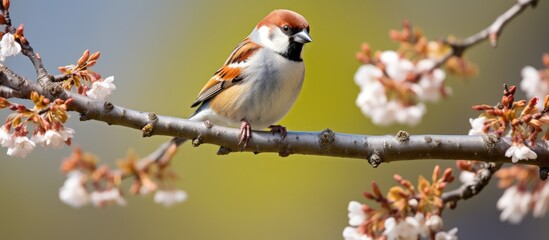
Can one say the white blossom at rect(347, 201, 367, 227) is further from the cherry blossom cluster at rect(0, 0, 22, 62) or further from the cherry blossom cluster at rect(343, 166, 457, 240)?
the cherry blossom cluster at rect(0, 0, 22, 62)

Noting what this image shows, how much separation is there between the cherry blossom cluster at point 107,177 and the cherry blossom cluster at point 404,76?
0.99m

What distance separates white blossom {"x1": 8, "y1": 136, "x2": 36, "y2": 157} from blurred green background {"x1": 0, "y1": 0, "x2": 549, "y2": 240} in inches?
131

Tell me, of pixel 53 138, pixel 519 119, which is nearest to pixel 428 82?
pixel 519 119

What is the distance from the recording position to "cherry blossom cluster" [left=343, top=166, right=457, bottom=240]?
2420mm

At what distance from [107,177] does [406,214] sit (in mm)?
1044

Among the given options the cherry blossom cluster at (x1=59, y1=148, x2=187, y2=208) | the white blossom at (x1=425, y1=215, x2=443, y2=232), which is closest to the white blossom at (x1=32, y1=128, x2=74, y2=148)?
the cherry blossom cluster at (x1=59, y1=148, x2=187, y2=208)

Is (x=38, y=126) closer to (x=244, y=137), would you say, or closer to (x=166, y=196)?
(x=244, y=137)

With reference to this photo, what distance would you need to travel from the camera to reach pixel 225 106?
2.96 m

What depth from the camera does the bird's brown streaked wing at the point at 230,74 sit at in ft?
9.95

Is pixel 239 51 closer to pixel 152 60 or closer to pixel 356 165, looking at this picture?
pixel 356 165

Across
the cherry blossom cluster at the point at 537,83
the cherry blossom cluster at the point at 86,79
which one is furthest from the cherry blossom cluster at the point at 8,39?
the cherry blossom cluster at the point at 537,83

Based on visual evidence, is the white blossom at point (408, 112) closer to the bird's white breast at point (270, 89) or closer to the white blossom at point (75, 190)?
the bird's white breast at point (270, 89)

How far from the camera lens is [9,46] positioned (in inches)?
81.4

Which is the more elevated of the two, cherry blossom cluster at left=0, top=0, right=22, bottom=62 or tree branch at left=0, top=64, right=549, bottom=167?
tree branch at left=0, top=64, right=549, bottom=167
